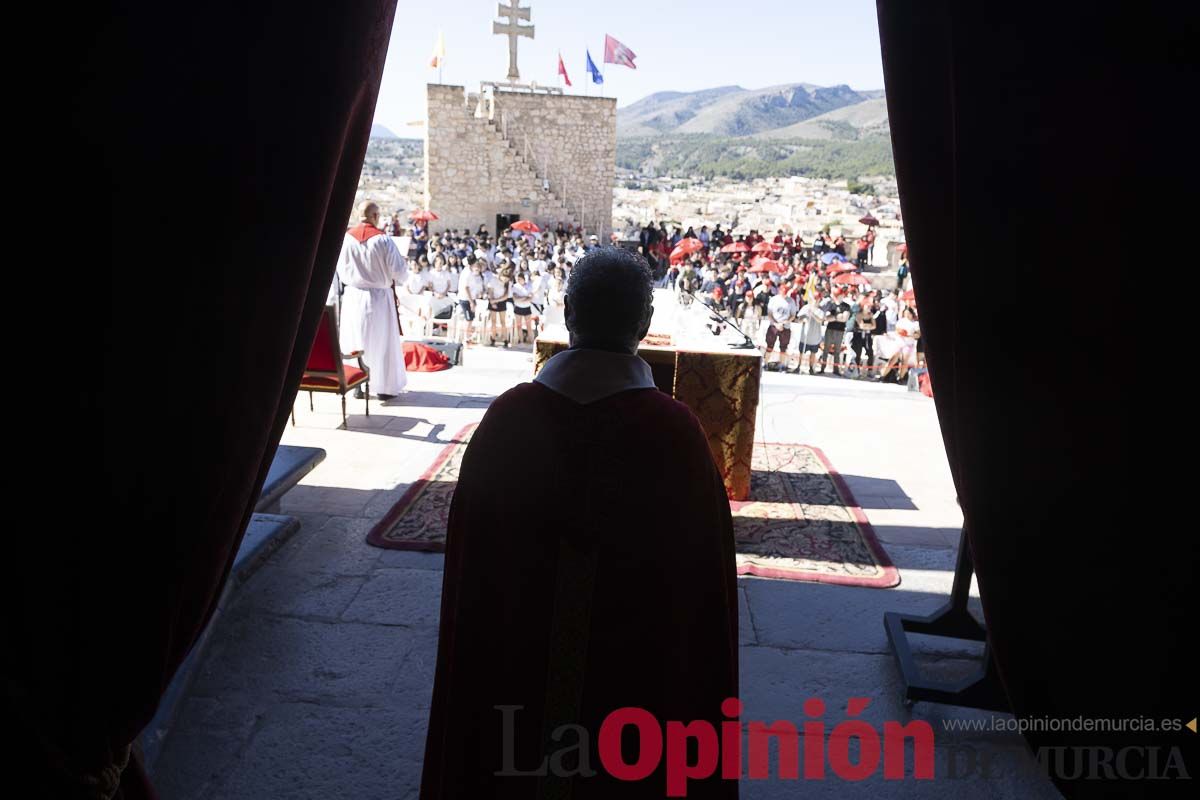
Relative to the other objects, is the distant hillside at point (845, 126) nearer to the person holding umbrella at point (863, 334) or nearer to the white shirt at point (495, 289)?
the person holding umbrella at point (863, 334)

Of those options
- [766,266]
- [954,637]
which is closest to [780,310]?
[766,266]

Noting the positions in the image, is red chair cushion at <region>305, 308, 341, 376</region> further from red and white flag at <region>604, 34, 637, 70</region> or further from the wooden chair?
red and white flag at <region>604, 34, 637, 70</region>

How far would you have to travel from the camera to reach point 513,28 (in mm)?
25938

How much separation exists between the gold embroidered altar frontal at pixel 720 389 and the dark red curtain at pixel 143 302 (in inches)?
119

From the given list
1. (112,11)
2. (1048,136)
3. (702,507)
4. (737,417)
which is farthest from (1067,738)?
(737,417)

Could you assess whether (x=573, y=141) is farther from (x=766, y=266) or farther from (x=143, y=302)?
(x=143, y=302)

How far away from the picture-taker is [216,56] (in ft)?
3.90

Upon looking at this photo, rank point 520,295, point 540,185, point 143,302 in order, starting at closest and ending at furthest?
point 143,302 → point 520,295 → point 540,185

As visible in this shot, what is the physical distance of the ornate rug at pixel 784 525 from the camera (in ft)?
12.3

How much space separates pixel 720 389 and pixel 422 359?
4236 millimetres

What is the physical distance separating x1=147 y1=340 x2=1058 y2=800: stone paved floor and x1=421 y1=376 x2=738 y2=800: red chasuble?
0.78 metres

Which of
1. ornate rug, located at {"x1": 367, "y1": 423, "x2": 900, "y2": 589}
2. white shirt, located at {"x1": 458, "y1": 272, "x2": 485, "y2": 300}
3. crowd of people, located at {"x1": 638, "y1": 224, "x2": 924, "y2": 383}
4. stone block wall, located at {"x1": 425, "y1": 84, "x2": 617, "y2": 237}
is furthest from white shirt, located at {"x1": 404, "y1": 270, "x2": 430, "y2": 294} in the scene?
stone block wall, located at {"x1": 425, "y1": 84, "x2": 617, "y2": 237}

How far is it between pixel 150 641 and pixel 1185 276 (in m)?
1.75

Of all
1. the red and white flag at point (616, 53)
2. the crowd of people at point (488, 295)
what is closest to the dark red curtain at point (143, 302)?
the crowd of people at point (488, 295)
